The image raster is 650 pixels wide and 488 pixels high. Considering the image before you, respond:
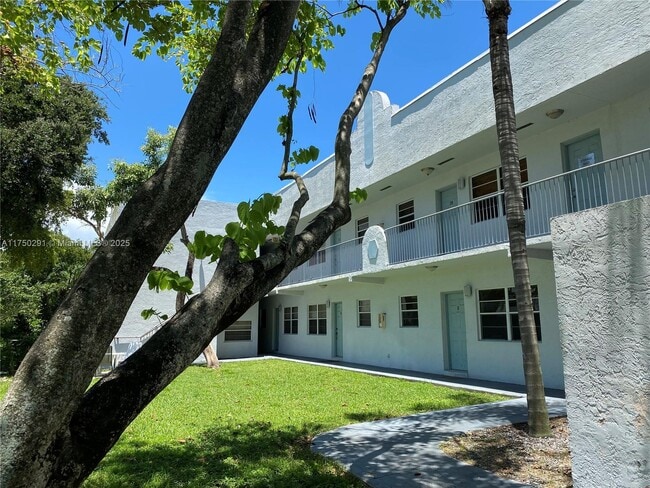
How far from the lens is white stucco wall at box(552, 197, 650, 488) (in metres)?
3.21

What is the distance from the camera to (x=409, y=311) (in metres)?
16.2

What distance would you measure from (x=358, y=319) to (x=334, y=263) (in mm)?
2469

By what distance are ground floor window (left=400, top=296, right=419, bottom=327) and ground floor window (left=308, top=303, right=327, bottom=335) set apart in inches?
235

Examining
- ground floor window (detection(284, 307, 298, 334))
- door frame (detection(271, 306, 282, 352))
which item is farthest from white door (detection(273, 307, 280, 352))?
ground floor window (detection(284, 307, 298, 334))

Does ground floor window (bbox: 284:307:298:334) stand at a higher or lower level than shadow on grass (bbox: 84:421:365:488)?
higher

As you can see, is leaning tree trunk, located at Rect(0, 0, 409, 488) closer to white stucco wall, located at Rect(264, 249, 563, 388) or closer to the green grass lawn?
the green grass lawn

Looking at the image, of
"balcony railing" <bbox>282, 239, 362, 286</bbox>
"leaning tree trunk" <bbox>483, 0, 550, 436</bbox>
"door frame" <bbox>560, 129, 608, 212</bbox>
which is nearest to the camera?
"leaning tree trunk" <bbox>483, 0, 550, 436</bbox>

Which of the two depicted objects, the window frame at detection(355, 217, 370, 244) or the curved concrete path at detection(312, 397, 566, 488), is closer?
the curved concrete path at detection(312, 397, 566, 488)

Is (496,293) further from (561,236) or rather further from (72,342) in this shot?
(72,342)

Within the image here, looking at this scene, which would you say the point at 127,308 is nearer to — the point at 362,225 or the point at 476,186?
the point at 476,186

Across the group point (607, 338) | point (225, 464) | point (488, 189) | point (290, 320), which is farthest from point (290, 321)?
point (607, 338)

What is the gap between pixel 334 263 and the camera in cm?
1964

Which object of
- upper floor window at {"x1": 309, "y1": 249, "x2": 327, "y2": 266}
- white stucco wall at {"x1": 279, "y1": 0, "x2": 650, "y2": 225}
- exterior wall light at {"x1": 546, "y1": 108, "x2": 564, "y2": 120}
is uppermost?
white stucco wall at {"x1": 279, "y1": 0, "x2": 650, "y2": 225}

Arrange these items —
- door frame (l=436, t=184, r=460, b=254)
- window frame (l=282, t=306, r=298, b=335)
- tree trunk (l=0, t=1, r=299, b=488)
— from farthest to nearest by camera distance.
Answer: window frame (l=282, t=306, r=298, b=335) < door frame (l=436, t=184, r=460, b=254) < tree trunk (l=0, t=1, r=299, b=488)
